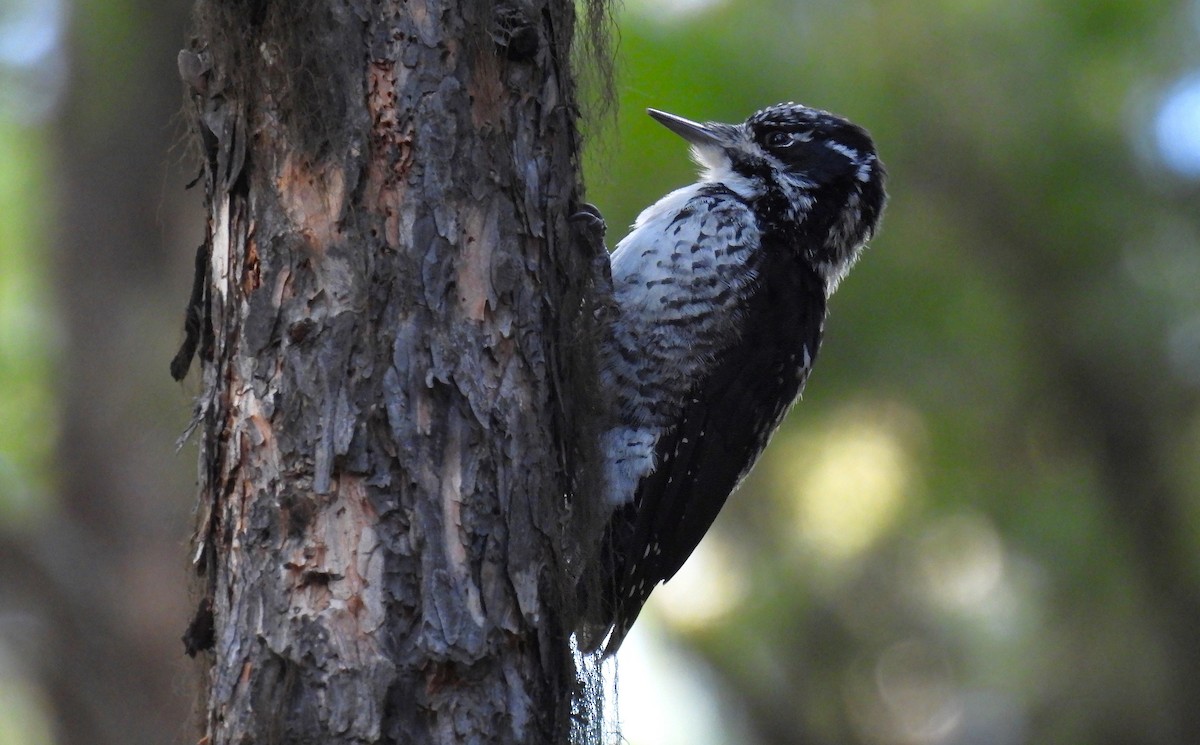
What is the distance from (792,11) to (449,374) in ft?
10.8

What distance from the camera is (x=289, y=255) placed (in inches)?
85.7

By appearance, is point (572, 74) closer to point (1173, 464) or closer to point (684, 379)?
point (684, 379)

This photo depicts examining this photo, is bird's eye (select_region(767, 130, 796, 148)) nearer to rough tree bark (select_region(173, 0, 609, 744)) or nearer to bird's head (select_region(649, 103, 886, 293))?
bird's head (select_region(649, 103, 886, 293))

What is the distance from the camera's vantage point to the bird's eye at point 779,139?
12.4 feet

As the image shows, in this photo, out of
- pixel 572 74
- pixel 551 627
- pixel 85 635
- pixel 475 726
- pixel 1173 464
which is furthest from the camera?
pixel 85 635

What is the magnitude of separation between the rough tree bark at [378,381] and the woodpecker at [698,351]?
3.25ft

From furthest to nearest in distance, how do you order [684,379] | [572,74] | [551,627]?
[684,379]
[572,74]
[551,627]

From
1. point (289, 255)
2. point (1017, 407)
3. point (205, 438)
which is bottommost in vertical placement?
point (205, 438)

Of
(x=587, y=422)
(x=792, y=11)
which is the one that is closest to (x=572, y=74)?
(x=587, y=422)

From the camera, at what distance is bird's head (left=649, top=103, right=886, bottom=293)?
12.1 feet

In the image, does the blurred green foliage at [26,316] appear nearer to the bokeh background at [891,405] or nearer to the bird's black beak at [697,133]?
the bokeh background at [891,405]

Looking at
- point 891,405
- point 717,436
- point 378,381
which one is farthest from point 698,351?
point 891,405

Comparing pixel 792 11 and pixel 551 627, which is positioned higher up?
pixel 792 11

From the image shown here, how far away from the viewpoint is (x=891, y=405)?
4918mm
